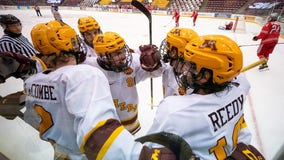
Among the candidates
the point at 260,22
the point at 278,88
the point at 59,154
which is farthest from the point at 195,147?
the point at 260,22

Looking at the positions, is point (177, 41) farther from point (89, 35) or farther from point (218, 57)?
point (89, 35)

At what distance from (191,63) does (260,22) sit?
10.7 metres

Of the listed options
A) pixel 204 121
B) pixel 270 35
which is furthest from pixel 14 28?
pixel 270 35

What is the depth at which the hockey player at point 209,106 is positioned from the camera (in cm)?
70

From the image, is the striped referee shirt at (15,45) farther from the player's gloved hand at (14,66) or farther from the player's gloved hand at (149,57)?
the player's gloved hand at (149,57)

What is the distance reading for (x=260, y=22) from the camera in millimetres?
9250

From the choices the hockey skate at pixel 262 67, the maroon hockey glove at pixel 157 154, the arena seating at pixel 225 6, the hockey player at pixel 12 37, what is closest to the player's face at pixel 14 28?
the hockey player at pixel 12 37

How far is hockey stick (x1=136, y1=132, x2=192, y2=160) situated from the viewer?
0.55 m

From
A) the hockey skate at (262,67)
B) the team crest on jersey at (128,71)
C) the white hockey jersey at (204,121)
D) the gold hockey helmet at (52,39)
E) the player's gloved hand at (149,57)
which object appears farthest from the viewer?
the hockey skate at (262,67)

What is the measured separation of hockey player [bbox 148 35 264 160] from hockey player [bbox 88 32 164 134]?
1.97 feet

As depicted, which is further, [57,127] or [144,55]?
[144,55]

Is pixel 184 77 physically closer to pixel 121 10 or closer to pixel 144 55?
pixel 144 55

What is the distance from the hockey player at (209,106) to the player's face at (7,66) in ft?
2.37

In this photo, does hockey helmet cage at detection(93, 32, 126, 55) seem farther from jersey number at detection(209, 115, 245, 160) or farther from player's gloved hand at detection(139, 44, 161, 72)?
jersey number at detection(209, 115, 245, 160)
